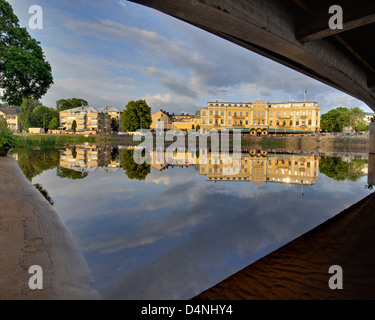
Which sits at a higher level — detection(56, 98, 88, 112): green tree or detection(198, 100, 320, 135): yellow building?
detection(56, 98, 88, 112): green tree

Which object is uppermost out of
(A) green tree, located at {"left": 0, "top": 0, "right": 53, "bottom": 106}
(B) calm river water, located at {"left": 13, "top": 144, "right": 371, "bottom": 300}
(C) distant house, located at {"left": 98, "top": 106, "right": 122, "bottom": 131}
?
(C) distant house, located at {"left": 98, "top": 106, "right": 122, "bottom": 131}

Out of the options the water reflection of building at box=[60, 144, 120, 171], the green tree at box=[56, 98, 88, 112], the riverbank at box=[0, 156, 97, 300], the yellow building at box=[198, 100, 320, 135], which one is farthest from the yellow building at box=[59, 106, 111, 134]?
the riverbank at box=[0, 156, 97, 300]

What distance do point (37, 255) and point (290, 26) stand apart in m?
7.82

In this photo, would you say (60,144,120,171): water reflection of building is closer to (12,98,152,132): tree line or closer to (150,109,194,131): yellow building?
(12,98,152,132): tree line

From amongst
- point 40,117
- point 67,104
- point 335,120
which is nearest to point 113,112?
point 67,104

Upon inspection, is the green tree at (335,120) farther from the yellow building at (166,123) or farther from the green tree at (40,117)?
the green tree at (40,117)

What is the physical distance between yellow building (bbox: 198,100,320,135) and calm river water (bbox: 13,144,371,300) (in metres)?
67.4

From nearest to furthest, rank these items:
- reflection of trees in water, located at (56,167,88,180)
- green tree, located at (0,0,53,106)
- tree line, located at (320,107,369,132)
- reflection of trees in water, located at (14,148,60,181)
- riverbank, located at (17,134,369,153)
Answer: reflection of trees in water, located at (56,167,88,180) < reflection of trees in water, located at (14,148,60,181) < green tree, located at (0,0,53,106) < riverbank, located at (17,134,369,153) < tree line, located at (320,107,369,132)

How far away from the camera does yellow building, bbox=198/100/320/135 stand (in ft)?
257

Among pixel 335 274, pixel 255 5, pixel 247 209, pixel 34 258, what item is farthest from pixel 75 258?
pixel 255 5

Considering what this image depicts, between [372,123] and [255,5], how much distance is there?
38.6 m

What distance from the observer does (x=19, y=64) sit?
19.5m

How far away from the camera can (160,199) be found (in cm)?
905

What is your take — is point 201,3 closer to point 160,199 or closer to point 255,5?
point 255,5
